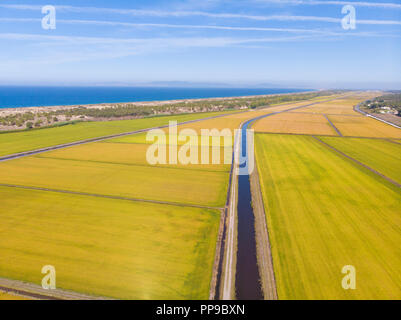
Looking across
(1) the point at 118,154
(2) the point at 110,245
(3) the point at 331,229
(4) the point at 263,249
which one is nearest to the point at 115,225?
(2) the point at 110,245

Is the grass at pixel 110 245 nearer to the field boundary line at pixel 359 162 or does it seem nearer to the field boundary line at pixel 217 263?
the field boundary line at pixel 217 263

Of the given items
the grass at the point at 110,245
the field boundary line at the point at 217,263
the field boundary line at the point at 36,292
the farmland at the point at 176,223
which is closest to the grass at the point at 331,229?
the farmland at the point at 176,223

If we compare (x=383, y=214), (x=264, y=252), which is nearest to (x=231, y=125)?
(x=383, y=214)

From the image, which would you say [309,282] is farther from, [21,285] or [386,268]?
[21,285]

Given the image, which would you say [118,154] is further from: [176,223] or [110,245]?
[110,245]

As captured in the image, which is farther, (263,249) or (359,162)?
(359,162)
